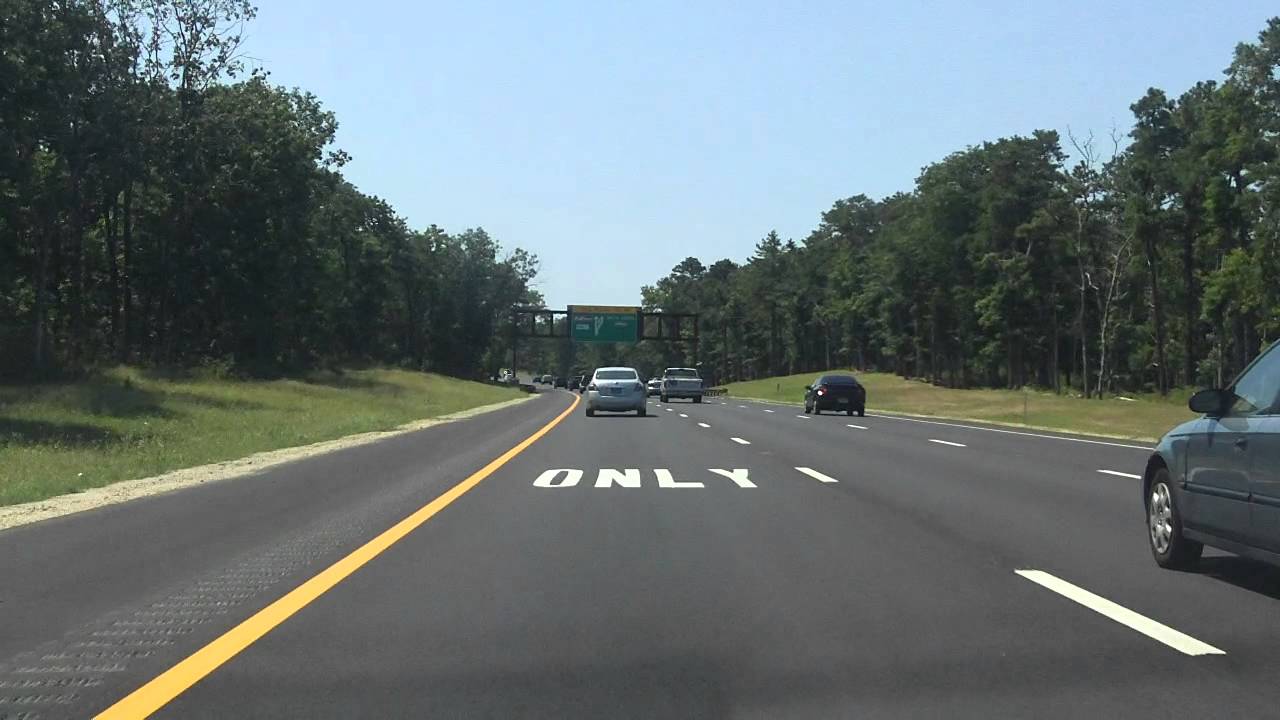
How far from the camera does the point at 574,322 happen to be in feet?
356

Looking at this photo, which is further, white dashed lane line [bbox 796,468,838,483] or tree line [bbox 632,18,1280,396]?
tree line [bbox 632,18,1280,396]

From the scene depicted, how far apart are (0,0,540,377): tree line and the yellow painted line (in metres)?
29.4

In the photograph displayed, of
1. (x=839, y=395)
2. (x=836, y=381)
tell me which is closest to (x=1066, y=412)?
(x=839, y=395)

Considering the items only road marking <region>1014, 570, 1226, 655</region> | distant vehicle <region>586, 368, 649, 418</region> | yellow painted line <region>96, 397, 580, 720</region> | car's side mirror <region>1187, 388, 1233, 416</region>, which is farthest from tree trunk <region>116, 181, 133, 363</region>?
car's side mirror <region>1187, 388, 1233, 416</region>

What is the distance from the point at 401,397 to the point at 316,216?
1081 inches

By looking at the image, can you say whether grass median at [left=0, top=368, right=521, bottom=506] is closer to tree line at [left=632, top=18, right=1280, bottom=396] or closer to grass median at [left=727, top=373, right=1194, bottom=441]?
grass median at [left=727, top=373, right=1194, bottom=441]

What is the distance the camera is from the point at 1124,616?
786 centimetres

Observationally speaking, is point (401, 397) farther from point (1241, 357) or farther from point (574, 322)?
point (1241, 357)

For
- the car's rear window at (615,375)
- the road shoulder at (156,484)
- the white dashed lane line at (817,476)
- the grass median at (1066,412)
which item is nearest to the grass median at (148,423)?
the road shoulder at (156,484)

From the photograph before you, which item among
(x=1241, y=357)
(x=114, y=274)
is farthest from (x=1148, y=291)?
(x=114, y=274)

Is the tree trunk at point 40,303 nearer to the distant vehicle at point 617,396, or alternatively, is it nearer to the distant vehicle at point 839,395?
the distant vehicle at point 617,396

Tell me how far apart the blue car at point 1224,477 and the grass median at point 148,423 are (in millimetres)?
13344

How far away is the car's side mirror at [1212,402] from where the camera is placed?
29.0 ft

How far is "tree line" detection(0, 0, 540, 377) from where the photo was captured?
47.7 m
